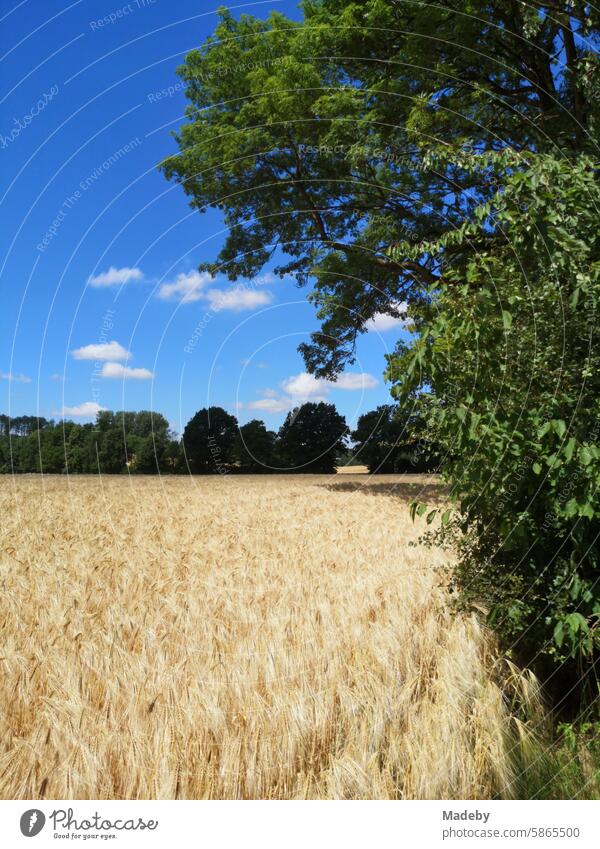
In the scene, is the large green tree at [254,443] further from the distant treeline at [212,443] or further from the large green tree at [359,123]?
the large green tree at [359,123]

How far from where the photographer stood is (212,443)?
2392cm

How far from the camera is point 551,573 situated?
5.24 m

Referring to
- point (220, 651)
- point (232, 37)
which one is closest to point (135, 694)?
point (220, 651)

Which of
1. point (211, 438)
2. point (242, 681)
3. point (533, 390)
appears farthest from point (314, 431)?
point (242, 681)

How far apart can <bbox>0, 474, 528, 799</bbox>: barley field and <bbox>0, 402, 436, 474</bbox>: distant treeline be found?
31.6ft

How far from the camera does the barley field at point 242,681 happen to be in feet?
11.3

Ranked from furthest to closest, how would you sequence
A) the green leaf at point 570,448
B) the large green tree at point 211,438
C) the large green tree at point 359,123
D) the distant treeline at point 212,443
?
the large green tree at point 211,438 < the distant treeline at point 212,443 < the large green tree at point 359,123 < the green leaf at point 570,448

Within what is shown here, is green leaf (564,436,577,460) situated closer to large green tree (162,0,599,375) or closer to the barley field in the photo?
the barley field

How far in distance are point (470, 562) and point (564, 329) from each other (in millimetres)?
2407

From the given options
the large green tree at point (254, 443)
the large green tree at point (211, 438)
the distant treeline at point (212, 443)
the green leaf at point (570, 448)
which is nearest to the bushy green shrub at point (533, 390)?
the green leaf at point (570, 448)
